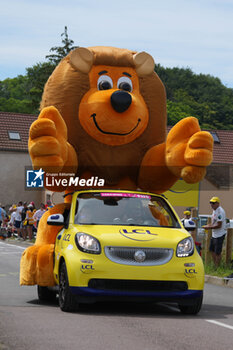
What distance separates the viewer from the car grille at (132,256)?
32.1 feet

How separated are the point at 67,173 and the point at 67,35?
228ft

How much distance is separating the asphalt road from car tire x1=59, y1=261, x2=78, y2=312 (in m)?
0.13

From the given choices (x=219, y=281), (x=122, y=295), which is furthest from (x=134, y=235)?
(x=219, y=281)

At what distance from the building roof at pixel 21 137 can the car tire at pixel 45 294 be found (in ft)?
165

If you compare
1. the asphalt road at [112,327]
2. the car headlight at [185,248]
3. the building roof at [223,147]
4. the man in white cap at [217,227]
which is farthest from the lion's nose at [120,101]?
the building roof at [223,147]

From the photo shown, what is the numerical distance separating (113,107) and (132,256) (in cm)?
314

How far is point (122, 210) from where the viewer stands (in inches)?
431

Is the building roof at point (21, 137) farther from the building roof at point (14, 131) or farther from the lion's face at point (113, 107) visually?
the lion's face at point (113, 107)

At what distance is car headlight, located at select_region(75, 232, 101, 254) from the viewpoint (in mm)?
9805

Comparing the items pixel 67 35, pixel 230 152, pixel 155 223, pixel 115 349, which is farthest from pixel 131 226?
pixel 67 35

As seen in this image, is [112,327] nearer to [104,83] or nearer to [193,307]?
A: [193,307]

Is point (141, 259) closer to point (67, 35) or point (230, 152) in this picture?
point (230, 152)

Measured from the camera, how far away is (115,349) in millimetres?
7395

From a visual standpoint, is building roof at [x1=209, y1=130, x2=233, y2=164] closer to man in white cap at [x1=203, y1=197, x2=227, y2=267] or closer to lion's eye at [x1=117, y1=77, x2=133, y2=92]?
man in white cap at [x1=203, y1=197, x2=227, y2=267]
